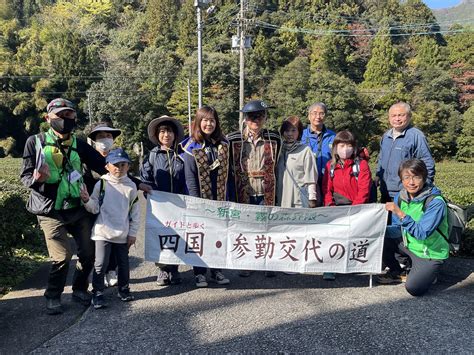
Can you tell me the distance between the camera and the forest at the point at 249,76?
3375cm

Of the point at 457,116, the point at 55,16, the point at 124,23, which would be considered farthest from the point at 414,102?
the point at 55,16

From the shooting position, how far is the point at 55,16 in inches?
2712

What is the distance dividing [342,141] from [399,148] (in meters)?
0.75

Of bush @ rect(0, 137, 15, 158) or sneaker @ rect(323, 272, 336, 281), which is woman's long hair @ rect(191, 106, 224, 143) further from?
bush @ rect(0, 137, 15, 158)

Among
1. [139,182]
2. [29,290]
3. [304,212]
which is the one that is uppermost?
[139,182]

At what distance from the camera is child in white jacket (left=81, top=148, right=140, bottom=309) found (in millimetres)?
3662

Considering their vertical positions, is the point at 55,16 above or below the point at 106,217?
above

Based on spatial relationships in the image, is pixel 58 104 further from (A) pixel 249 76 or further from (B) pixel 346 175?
(A) pixel 249 76

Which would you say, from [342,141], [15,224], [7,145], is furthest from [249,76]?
[342,141]

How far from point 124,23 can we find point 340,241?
69699 millimetres

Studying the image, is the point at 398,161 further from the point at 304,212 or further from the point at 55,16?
the point at 55,16

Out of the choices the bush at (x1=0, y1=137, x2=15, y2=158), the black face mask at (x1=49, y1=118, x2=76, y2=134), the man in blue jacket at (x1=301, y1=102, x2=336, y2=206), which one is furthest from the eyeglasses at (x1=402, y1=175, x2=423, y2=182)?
the bush at (x1=0, y1=137, x2=15, y2=158)

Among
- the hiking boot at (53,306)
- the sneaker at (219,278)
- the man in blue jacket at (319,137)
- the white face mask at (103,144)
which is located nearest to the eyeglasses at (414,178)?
the man in blue jacket at (319,137)

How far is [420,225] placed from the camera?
12.5 feet
